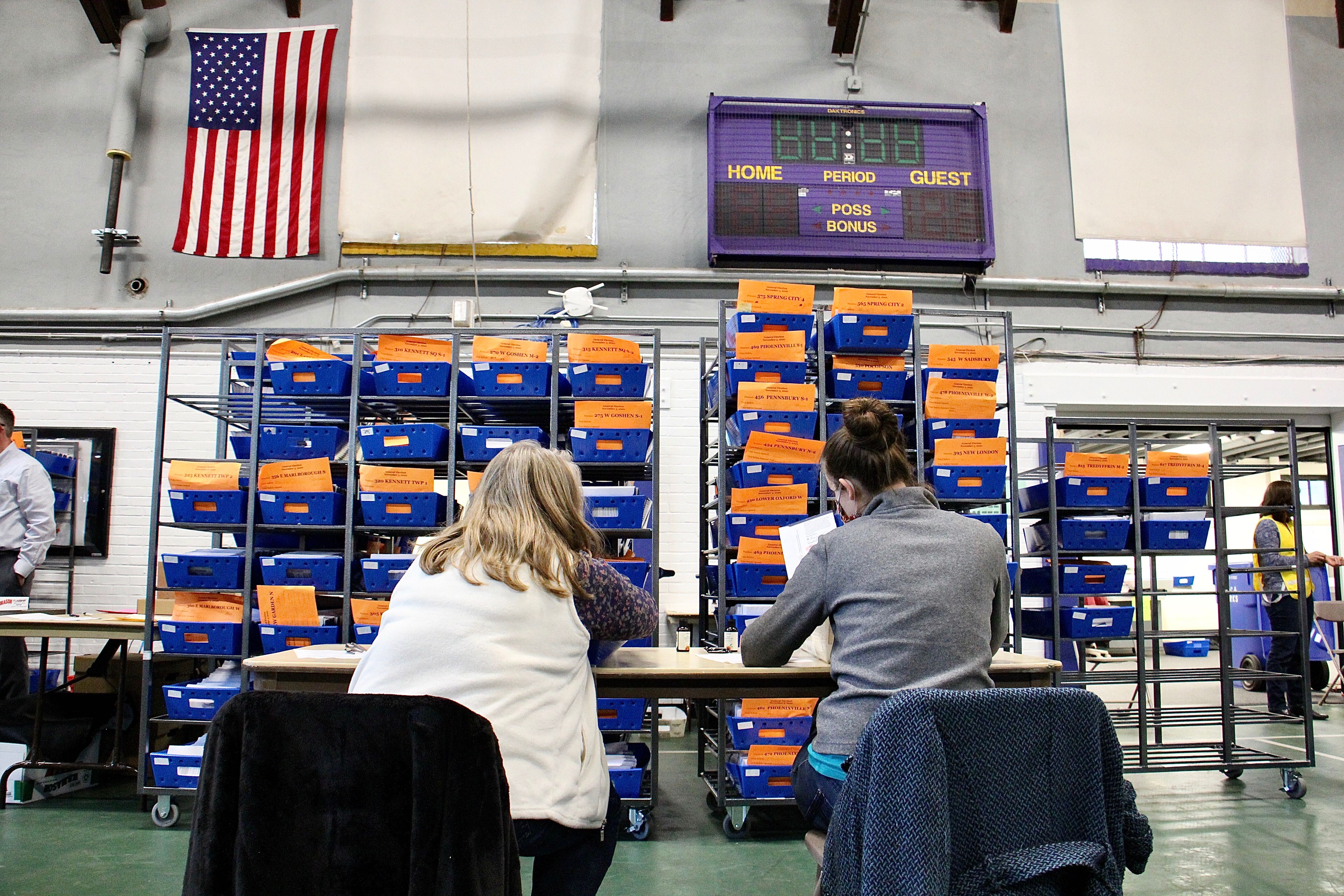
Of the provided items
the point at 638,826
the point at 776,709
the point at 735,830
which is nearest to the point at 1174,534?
the point at 776,709

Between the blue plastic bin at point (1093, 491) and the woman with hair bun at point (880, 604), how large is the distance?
2860 mm

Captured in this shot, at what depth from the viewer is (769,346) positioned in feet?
13.7

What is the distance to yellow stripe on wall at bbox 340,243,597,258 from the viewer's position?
22.5 feet

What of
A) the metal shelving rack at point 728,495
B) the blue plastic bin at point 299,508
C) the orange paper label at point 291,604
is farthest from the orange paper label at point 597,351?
the orange paper label at point 291,604

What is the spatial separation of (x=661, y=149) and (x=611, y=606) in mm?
5952

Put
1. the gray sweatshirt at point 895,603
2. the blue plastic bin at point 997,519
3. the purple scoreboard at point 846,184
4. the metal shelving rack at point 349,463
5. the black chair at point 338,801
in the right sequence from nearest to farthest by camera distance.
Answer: the black chair at point 338,801, the gray sweatshirt at point 895,603, the metal shelving rack at point 349,463, the blue plastic bin at point 997,519, the purple scoreboard at point 846,184

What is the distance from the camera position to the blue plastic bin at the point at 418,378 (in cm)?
418

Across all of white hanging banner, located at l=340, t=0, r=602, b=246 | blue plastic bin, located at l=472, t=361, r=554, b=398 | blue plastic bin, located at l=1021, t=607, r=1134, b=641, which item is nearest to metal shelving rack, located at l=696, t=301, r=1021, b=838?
blue plastic bin, located at l=1021, t=607, r=1134, b=641

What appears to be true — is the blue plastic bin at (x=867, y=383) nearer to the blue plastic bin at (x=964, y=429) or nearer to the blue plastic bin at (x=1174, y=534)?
the blue plastic bin at (x=964, y=429)

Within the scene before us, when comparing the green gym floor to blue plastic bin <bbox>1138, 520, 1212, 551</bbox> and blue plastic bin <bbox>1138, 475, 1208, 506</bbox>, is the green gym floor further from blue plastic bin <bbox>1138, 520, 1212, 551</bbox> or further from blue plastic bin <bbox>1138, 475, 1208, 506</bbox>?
blue plastic bin <bbox>1138, 475, 1208, 506</bbox>

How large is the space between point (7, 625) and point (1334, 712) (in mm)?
8725

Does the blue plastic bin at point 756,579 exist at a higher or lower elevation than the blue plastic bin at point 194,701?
higher

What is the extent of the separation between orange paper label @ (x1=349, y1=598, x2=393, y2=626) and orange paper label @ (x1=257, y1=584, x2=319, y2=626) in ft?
0.60

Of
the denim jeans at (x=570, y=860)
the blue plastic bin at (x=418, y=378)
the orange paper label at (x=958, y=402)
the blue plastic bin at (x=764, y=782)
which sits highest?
the blue plastic bin at (x=418, y=378)
